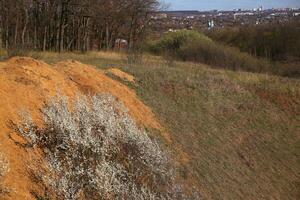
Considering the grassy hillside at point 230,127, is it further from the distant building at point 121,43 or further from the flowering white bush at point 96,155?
the distant building at point 121,43

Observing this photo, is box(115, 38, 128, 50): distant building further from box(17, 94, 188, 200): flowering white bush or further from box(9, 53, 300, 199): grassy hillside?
box(17, 94, 188, 200): flowering white bush

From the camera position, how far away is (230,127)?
16.3m

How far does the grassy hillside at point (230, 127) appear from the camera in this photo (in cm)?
1284

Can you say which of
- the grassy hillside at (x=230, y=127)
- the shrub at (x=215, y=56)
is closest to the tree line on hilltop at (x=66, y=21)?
the shrub at (x=215, y=56)

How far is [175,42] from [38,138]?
1508 inches

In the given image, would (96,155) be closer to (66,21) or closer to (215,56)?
(215,56)

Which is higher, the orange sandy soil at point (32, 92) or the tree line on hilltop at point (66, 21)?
the tree line on hilltop at point (66, 21)

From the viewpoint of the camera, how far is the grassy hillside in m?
12.8


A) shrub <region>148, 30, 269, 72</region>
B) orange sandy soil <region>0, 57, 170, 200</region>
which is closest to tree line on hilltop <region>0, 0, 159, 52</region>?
shrub <region>148, 30, 269, 72</region>

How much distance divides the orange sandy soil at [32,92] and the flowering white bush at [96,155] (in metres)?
0.31

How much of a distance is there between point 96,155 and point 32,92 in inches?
88.4

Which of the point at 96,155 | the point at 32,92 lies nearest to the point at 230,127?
the point at 32,92

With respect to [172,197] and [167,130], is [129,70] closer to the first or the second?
[167,130]

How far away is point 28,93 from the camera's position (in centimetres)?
1041
